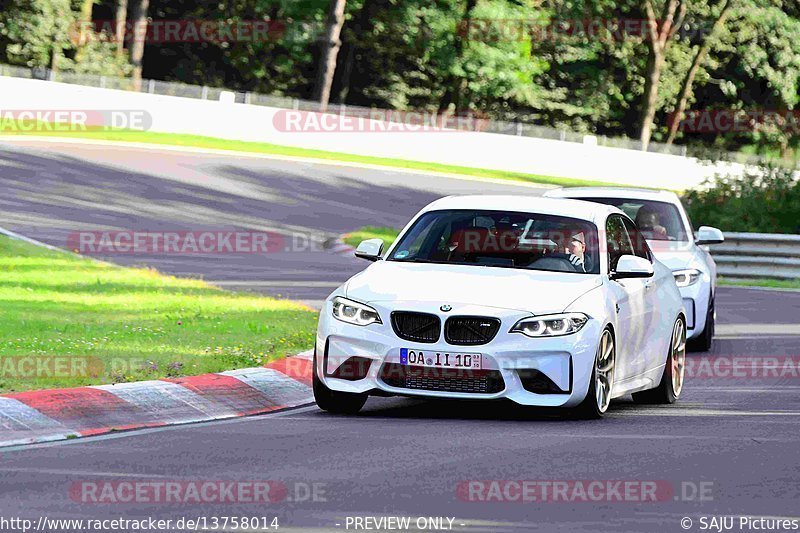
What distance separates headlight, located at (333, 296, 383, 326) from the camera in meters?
10.8

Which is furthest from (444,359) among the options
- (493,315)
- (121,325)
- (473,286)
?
(121,325)

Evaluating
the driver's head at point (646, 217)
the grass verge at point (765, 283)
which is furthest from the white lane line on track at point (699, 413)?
the grass verge at point (765, 283)

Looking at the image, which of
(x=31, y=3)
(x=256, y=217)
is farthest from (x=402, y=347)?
(x=31, y=3)

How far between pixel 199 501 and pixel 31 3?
54512mm

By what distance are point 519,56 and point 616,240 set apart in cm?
5697

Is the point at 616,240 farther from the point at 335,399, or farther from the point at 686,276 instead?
the point at 686,276

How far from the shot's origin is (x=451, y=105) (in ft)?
233

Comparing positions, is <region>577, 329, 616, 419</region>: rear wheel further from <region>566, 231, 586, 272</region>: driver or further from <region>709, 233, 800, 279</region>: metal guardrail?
<region>709, 233, 800, 279</region>: metal guardrail

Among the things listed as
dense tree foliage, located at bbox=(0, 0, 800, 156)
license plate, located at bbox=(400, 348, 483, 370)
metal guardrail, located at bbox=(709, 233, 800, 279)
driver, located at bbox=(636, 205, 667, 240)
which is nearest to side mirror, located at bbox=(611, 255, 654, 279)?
license plate, located at bbox=(400, 348, 483, 370)

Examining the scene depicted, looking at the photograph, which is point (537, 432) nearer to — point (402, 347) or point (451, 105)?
point (402, 347)

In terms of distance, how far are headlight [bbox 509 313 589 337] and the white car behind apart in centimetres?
601

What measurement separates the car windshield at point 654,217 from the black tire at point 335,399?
7.26m

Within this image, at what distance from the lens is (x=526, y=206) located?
12109mm

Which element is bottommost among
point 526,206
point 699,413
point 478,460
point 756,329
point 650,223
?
point 756,329
